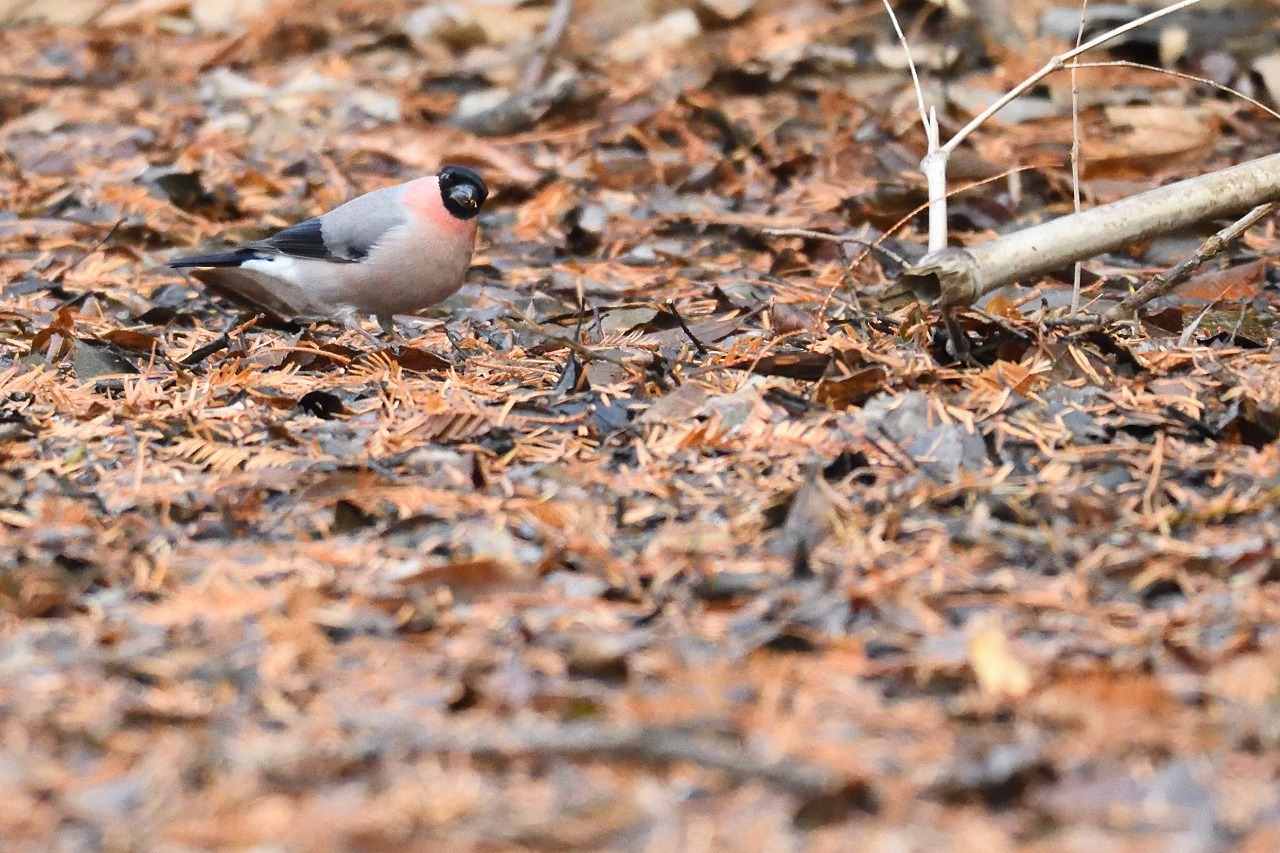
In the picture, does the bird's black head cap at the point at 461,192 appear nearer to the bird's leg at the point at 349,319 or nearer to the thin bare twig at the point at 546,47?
the bird's leg at the point at 349,319

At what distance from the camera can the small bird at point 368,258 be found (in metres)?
5.46

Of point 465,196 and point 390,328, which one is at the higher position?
point 465,196

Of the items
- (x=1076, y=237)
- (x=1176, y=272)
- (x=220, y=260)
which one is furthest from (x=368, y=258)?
(x=1176, y=272)

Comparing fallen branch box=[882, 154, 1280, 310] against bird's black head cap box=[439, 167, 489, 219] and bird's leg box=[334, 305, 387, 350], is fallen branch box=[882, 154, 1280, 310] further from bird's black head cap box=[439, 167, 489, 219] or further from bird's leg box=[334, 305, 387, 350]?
bird's leg box=[334, 305, 387, 350]

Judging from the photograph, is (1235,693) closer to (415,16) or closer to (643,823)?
(643,823)

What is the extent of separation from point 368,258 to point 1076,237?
8.49 feet

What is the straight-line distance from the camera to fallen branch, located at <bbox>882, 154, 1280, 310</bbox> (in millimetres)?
3766

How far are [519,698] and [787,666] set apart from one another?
46 cm

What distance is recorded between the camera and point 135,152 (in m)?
7.37

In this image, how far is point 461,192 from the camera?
559cm

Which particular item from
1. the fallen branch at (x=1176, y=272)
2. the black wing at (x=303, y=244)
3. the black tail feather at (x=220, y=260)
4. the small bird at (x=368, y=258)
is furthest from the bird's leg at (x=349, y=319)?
the fallen branch at (x=1176, y=272)

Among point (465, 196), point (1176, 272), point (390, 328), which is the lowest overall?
point (390, 328)

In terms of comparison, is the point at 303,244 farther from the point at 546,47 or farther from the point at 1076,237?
the point at 1076,237

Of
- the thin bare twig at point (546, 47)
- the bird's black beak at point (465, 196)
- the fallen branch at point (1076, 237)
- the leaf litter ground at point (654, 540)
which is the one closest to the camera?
the leaf litter ground at point (654, 540)
